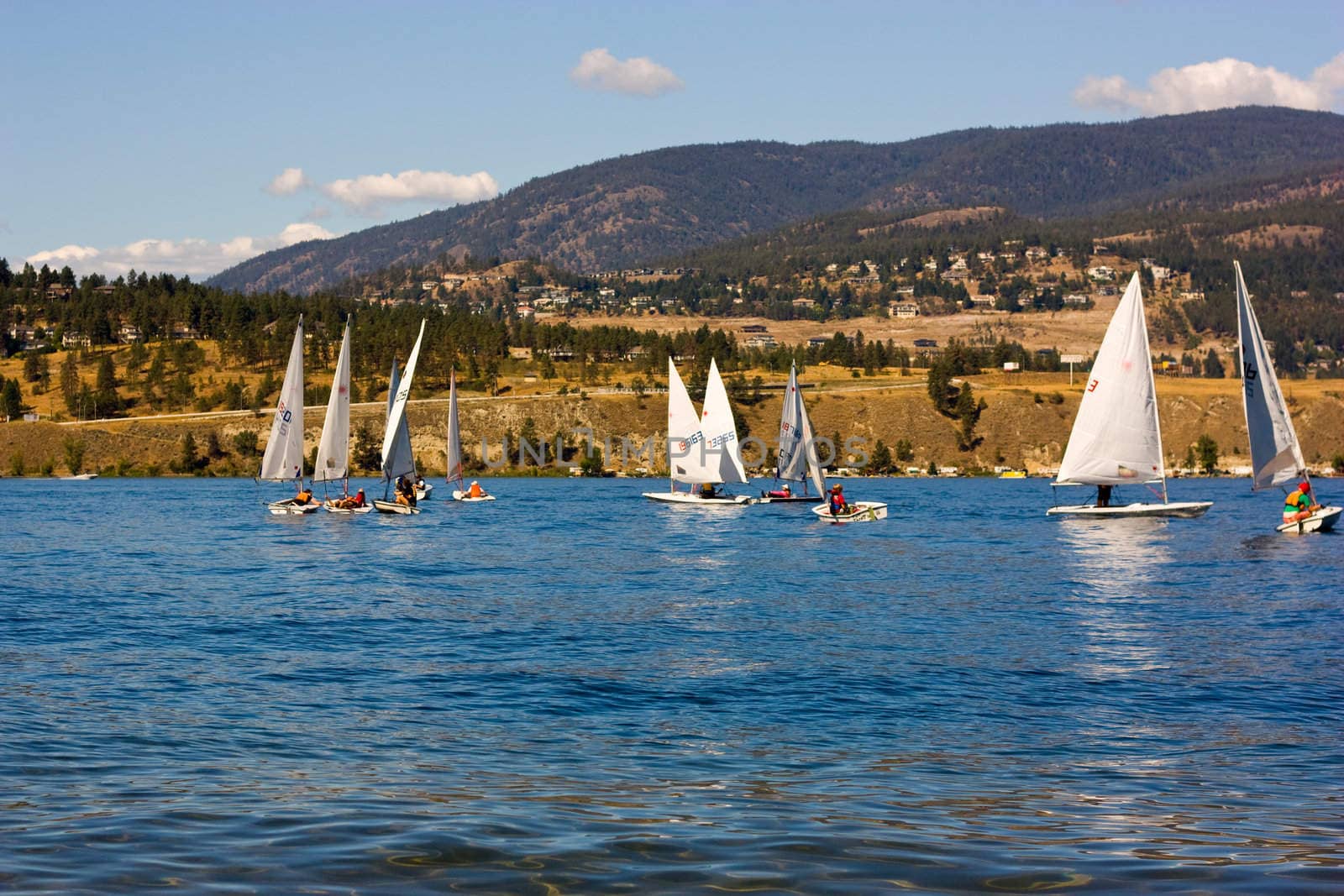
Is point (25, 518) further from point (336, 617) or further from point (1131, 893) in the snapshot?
point (1131, 893)

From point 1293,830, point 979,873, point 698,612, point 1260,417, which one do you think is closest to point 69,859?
point 979,873

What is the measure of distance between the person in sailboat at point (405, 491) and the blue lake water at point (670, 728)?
33.5 m

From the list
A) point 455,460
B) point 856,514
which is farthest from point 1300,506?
point 455,460

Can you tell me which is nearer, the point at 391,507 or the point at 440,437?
the point at 391,507

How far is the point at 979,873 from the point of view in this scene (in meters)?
13.4

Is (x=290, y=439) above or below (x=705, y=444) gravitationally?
above

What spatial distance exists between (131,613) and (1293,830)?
3092 centimetres

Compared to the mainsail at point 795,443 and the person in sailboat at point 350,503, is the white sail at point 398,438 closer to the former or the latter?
the person in sailboat at point 350,503

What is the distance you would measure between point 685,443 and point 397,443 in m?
19.2

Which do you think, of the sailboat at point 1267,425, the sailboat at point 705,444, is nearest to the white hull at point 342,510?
the sailboat at point 705,444

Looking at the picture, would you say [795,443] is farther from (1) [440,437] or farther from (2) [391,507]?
(1) [440,437]

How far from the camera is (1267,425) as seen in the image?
6638cm

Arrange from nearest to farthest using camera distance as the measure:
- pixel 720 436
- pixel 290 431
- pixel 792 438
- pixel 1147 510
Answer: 1. pixel 1147 510
2. pixel 290 431
3. pixel 792 438
4. pixel 720 436

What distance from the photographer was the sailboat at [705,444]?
88.9 m
